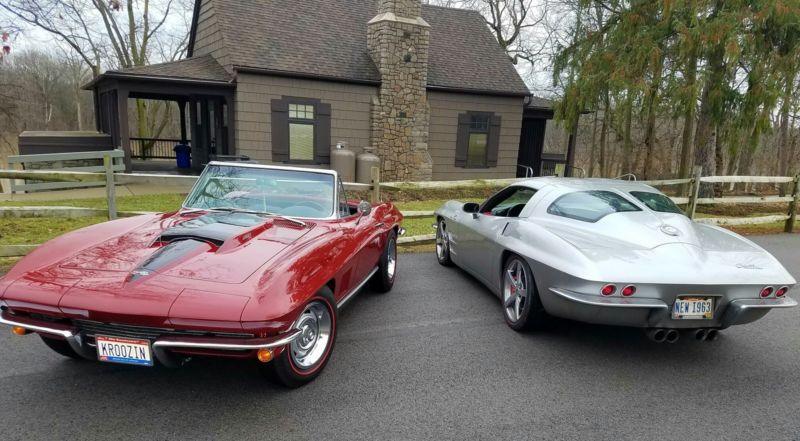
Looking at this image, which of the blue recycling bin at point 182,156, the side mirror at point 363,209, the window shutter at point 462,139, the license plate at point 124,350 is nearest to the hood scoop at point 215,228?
the license plate at point 124,350

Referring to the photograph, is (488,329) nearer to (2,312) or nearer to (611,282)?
(611,282)

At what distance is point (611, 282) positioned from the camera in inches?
128

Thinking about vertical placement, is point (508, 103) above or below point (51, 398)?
above

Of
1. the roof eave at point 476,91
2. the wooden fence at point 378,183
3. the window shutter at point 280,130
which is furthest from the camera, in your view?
the roof eave at point 476,91

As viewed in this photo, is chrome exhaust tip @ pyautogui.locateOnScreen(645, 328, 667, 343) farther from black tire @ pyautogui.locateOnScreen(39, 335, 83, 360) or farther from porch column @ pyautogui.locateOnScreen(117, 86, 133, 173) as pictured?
porch column @ pyautogui.locateOnScreen(117, 86, 133, 173)

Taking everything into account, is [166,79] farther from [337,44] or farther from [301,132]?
[337,44]

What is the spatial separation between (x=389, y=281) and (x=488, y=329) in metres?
1.41

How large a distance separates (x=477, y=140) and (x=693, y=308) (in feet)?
44.2

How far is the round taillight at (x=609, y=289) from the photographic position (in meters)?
3.27

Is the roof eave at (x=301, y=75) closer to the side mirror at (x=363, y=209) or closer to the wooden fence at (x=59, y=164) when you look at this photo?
the wooden fence at (x=59, y=164)

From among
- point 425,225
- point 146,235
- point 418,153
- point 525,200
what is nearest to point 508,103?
point 418,153

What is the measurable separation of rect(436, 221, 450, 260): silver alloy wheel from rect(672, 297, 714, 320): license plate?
128 inches

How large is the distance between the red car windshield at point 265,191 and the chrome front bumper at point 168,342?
171 centimetres

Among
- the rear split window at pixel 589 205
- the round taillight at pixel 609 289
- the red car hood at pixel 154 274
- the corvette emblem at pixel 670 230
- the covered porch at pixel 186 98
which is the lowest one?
the round taillight at pixel 609 289
